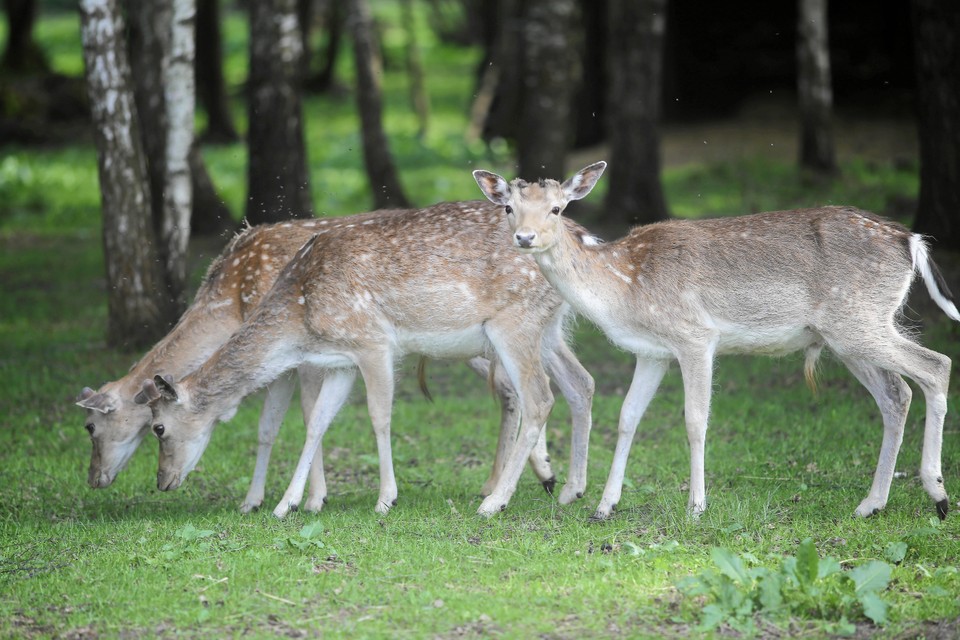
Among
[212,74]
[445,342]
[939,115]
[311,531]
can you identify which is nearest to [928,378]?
[445,342]

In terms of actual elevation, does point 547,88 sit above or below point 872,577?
above

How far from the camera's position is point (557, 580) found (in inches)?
230

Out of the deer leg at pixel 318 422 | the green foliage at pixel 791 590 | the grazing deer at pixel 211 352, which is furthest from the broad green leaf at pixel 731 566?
the deer leg at pixel 318 422

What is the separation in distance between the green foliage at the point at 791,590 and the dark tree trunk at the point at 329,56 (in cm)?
2819

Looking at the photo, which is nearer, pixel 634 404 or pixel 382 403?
pixel 634 404

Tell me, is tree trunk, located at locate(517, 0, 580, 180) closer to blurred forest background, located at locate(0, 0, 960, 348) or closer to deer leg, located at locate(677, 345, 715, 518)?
blurred forest background, located at locate(0, 0, 960, 348)

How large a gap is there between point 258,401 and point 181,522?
344cm

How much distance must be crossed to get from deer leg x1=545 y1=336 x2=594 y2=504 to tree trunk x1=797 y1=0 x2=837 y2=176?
34.8 ft

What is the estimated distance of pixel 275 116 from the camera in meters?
14.3

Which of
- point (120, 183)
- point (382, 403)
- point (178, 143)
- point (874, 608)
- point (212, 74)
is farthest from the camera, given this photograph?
point (212, 74)

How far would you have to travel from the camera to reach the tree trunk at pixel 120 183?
10.6 m

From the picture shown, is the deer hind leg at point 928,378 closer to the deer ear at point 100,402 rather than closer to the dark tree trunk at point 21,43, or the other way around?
the deer ear at point 100,402

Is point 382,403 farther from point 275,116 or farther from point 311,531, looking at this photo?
point 275,116

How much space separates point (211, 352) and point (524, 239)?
2.51m
